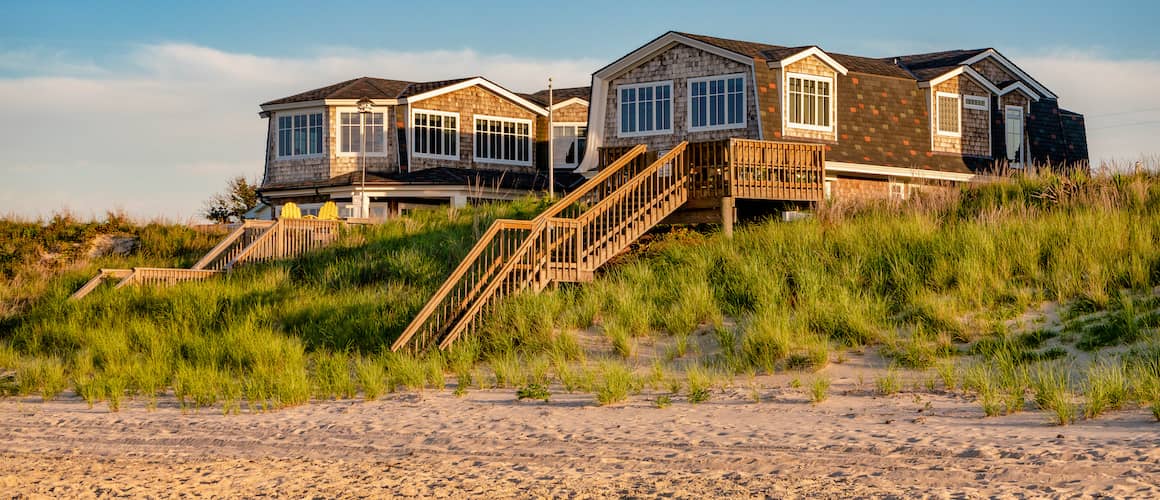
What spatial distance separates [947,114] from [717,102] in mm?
7431

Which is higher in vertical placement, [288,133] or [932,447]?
[288,133]

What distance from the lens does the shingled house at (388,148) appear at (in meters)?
39.2

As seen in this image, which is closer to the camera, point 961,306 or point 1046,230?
point 961,306

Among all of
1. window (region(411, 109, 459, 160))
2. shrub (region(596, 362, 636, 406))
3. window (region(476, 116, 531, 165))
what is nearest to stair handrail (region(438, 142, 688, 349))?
shrub (region(596, 362, 636, 406))

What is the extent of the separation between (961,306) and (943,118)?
20.7 metres

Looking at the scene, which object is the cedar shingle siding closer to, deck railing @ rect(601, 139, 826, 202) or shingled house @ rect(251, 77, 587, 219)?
shingled house @ rect(251, 77, 587, 219)

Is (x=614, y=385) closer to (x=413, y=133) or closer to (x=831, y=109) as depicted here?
(x=831, y=109)

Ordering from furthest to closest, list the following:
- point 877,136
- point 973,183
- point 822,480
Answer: point 877,136 → point 973,183 → point 822,480

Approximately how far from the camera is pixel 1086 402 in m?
11.2

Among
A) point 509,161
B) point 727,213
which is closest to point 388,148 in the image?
point 509,161

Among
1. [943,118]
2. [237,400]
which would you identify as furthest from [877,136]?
[237,400]

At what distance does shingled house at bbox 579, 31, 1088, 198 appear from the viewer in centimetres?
3225

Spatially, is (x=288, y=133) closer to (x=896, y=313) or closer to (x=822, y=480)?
(x=896, y=313)

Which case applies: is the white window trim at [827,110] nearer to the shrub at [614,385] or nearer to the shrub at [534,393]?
the shrub at [614,385]
